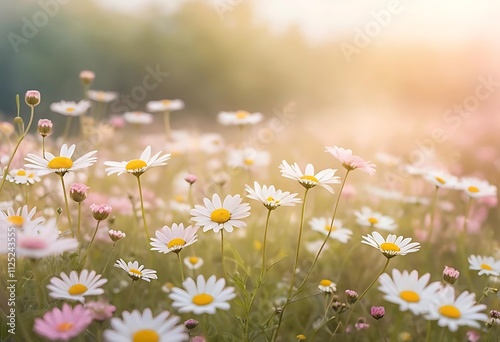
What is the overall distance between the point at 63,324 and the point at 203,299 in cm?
21

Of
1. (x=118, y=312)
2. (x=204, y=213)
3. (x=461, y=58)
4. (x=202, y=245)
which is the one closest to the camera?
(x=204, y=213)

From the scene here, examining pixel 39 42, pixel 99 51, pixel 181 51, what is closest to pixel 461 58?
pixel 181 51

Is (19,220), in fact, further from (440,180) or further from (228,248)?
(440,180)

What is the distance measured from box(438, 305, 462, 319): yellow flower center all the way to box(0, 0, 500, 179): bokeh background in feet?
10.8

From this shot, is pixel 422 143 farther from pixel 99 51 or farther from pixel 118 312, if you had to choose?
pixel 99 51

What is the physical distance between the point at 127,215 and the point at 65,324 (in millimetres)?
1076

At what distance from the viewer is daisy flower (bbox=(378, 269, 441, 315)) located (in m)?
0.84

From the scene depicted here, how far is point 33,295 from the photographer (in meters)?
1.06

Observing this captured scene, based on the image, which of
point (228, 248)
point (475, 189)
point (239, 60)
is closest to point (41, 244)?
point (228, 248)

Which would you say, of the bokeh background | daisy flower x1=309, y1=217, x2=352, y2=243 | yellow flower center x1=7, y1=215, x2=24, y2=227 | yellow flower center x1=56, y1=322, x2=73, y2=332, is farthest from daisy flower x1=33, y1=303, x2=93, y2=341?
the bokeh background

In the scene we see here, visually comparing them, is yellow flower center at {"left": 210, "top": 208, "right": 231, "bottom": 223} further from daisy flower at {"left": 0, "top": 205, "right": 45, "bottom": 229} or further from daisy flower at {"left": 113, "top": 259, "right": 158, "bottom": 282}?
daisy flower at {"left": 0, "top": 205, "right": 45, "bottom": 229}

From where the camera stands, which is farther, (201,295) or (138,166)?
(138,166)

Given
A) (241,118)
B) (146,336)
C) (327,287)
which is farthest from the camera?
(241,118)

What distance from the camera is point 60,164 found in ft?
3.39
